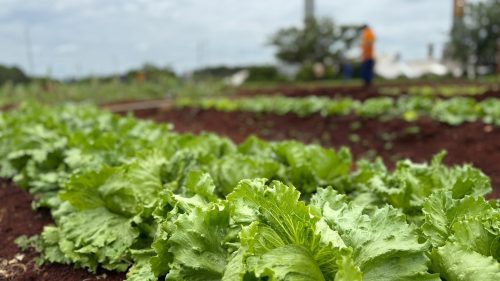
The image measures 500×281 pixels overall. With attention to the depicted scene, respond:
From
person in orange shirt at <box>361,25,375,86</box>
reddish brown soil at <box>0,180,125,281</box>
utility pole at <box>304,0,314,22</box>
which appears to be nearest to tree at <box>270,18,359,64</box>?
utility pole at <box>304,0,314,22</box>

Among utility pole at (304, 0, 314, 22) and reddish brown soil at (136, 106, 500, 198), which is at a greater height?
utility pole at (304, 0, 314, 22)

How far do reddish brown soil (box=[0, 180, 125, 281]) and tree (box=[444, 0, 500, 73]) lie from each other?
2843 cm

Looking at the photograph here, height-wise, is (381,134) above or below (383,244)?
below

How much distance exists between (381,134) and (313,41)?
1298 inches

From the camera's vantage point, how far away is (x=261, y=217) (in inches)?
83.9

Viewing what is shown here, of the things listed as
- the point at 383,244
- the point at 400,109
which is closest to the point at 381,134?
the point at 400,109

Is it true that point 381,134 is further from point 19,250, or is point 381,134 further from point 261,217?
point 261,217

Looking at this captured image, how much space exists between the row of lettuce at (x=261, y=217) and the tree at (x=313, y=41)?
3751 centimetres

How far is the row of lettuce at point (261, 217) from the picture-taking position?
1990 millimetres

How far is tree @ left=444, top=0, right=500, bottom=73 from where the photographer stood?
28.7 m

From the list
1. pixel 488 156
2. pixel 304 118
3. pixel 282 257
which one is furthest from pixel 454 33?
pixel 282 257

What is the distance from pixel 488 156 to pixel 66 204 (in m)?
5.34

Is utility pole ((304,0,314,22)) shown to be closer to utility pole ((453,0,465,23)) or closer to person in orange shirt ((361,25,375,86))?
utility pole ((453,0,465,23))


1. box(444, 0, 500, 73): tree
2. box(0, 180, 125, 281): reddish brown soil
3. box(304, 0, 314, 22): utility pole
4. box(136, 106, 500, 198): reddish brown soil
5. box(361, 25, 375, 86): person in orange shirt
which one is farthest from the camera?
box(304, 0, 314, 22): utility pole
